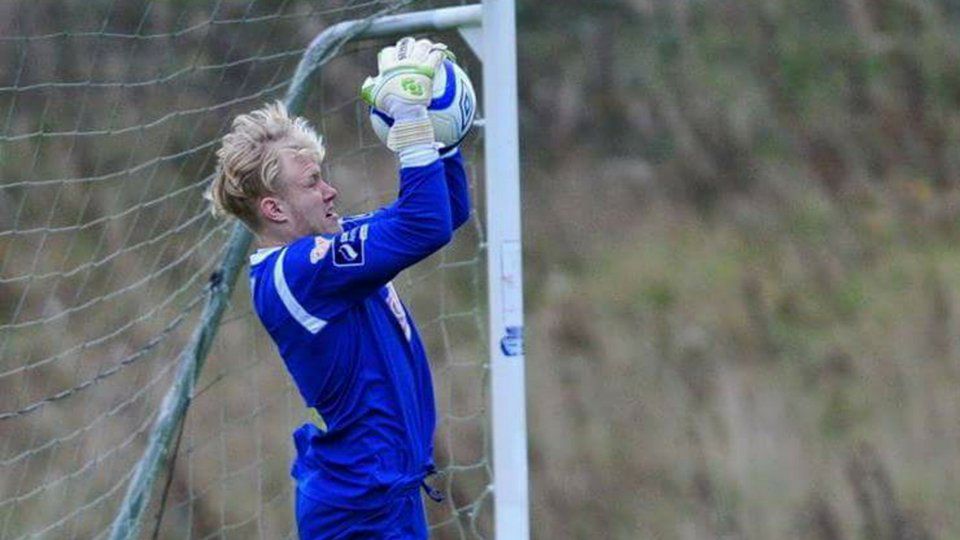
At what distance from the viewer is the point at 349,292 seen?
11.0 feet

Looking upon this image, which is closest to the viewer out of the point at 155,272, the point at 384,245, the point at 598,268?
the point at 384,245

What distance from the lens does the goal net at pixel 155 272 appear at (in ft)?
16.1

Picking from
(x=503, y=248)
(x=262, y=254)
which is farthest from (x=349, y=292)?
(x=503, y=248)

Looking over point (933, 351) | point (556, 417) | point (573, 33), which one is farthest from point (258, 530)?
point (573, 33)

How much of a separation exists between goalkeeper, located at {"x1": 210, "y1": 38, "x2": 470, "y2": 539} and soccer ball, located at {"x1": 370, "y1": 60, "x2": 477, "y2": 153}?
49 millimetres

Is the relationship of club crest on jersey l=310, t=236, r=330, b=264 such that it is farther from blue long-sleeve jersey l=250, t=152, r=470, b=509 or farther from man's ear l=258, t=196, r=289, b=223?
man's ear l=258, t=196, r=289, b=223

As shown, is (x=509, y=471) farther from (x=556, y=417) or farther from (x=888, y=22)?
(x=888, y=22)

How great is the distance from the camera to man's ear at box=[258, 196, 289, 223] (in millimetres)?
3422

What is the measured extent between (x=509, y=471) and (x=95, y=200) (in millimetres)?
1899

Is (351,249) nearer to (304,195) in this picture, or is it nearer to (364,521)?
(304,195)

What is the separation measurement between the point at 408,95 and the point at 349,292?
371 mm

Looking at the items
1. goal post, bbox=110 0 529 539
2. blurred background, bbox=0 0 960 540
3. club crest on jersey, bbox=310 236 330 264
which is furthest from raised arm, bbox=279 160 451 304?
blurred background, bbox=0 0 960 540

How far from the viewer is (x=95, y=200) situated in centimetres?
545

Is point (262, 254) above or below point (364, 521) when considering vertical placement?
above
